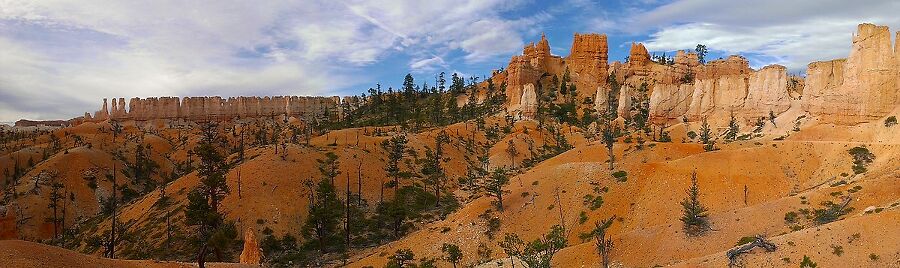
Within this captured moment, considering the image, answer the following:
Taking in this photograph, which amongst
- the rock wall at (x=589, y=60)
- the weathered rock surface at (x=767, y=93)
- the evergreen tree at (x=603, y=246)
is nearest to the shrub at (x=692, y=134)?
the weathered rock surface at (x=767, y=93)

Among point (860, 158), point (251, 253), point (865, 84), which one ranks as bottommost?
point (251, 253)

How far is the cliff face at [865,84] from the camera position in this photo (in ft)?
208

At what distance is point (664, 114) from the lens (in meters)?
121

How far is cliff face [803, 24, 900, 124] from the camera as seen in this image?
63.5 metres

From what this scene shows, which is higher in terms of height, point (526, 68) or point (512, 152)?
point (526, 68)

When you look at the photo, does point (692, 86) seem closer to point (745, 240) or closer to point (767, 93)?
point (767, 93)

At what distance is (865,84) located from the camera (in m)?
65.6

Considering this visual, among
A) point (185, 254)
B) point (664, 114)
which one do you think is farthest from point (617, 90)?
point (185, 254)

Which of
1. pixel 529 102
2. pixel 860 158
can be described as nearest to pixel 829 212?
pixel 860 158

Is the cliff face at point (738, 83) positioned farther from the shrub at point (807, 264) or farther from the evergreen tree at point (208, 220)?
the evergreen tree at point (208, 220)

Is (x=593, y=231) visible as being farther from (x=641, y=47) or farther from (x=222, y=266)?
(x=641, y=47)

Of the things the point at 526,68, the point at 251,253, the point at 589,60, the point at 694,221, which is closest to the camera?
the point at 694,221

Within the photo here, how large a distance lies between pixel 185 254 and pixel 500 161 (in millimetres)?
57692

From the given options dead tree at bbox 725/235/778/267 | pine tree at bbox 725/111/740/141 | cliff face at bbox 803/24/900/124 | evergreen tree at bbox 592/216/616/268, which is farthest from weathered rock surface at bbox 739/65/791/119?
dead tree at bbox 725/235/778/267
